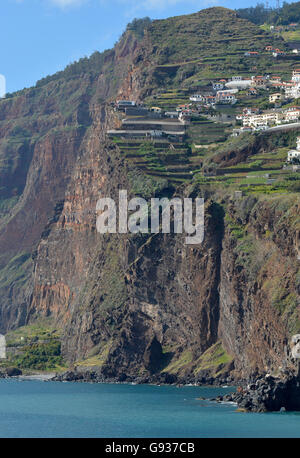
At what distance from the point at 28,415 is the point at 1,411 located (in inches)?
265

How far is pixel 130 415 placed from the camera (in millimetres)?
125375

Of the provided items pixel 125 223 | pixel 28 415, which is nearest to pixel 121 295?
pixel 125 223

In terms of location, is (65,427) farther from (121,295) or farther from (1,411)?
(121,295)

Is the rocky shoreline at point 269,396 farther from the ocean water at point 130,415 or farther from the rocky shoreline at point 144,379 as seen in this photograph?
the rocky shoreline at point 144,379

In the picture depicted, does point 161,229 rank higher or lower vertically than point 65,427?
higher

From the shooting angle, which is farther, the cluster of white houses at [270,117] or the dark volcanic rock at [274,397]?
the cluster of white houses at [270,117]

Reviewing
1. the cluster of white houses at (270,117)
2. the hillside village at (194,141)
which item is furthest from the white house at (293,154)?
the cluster of white houses at (270,117)

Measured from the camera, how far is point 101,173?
655 ft
